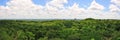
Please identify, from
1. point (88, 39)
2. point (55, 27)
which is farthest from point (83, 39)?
point (55, 27)

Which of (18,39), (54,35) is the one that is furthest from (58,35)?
(18,39)

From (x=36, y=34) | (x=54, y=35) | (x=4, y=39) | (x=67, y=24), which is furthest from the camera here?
(x=67, y=24)

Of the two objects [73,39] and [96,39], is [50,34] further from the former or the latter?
[96,39]

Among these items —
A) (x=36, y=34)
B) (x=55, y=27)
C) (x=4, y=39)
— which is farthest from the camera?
(x=55, y=27)

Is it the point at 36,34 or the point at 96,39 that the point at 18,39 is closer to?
the point at 96,39

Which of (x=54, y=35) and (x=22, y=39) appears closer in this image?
(x=22, y=39)

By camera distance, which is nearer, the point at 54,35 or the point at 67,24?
the point at 54,35

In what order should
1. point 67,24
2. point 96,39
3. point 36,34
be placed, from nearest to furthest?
1. point 96,39
2. point 36,34
3. point 67,24

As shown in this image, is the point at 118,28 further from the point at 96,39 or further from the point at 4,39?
the point at 4,39

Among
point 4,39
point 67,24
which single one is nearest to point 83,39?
point 4,39

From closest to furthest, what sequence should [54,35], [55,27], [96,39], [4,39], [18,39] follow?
[4,39]
[18,39]
[96,39]
[54,35]
[55,27]
